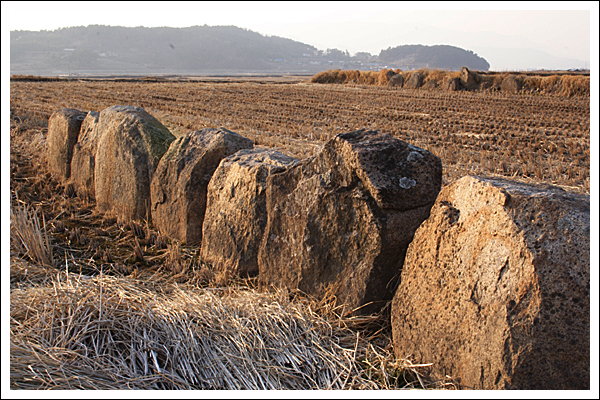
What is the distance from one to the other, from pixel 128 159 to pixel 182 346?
9.34ft

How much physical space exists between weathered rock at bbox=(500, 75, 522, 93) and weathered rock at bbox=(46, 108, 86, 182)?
25358mm

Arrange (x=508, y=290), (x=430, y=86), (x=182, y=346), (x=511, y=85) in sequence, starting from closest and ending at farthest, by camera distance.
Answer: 1. (x=508, y=290)
2. (x=182, y=346)
3. (x=511, y=85)
4. (x=430, y=86)

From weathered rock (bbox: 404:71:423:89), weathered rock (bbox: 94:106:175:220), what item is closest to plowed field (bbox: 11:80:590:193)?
weathered rock (bbox: 94:106:175:220)

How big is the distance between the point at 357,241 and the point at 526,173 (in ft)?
18.4

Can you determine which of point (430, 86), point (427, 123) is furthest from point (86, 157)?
point (430, 86)

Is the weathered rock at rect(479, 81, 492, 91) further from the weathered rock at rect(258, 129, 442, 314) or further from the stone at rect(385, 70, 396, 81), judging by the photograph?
the weathered rock at rect(258, 129, 442, 314)

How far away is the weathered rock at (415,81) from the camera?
99.2 feet

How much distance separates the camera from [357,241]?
2.59 metres

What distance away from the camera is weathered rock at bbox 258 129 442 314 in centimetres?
247

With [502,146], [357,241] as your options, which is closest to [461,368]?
[357,241]

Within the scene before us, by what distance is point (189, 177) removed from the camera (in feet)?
12.8

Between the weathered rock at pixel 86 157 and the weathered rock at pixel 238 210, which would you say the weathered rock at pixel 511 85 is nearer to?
the weathered rock at pixel 86 157

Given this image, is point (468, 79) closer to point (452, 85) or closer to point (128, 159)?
point (452, 85)

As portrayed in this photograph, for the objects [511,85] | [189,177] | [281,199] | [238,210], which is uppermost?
[511,85]
